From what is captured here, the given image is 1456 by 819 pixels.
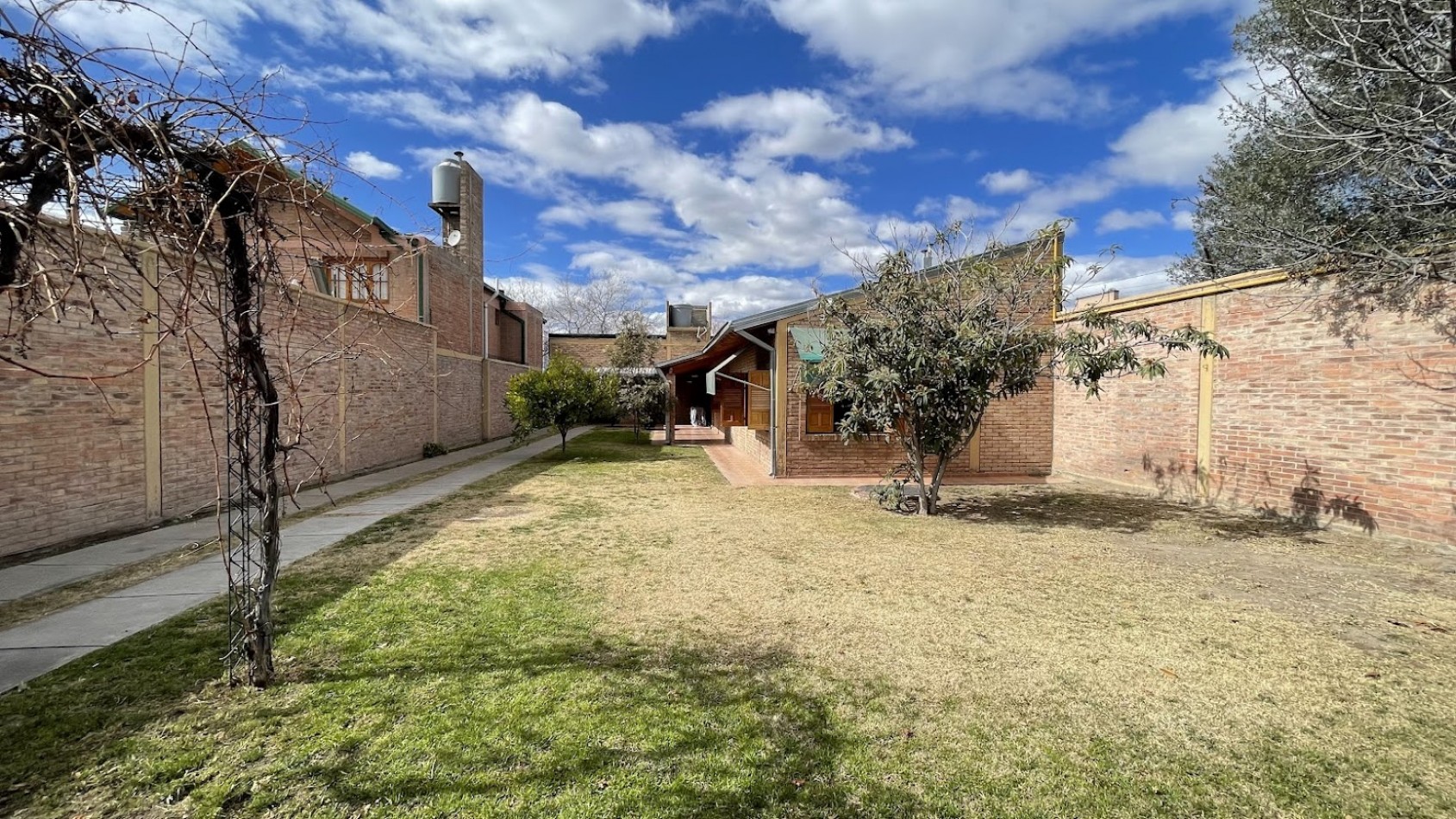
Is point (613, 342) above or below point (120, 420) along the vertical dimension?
above

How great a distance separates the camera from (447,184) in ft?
82.0

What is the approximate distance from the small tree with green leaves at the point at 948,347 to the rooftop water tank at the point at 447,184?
21320mm

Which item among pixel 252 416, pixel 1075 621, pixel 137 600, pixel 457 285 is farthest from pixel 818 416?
pixel 457 285

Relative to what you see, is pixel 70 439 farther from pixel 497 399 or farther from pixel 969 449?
pixel 497 399

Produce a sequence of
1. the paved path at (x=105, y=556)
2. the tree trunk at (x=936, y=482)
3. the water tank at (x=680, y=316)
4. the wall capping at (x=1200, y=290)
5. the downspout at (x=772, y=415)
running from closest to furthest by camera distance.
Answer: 1. the paved path at (x=105, y=556)
2. the wall capping at (x=1200, y=290)
3. the tree trunk at (x=936, y=482)
4. the downspout at (x=772, y=415)
5. the water tank at (x=680, y=316)

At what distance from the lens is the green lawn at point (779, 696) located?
3.03 metres

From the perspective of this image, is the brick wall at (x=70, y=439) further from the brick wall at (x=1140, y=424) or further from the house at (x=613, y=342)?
the house at (x=613, y=342)

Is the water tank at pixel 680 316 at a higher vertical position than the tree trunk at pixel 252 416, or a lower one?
higher

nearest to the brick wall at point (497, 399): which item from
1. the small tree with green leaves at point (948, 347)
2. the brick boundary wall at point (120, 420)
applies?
the brick boundary wall at point (120, 420)

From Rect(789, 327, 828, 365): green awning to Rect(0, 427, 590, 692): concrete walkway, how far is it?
842 centimetres

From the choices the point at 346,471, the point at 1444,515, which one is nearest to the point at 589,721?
the point at 1444,515

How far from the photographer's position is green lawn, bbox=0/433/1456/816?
9.95 feet

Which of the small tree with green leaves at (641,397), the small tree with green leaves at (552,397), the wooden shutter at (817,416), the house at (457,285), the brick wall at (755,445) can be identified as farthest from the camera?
the small tree with green leaves at (641,397)

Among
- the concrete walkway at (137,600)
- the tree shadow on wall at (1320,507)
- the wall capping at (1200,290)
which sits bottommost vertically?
the concrete walkway at (137,600)
